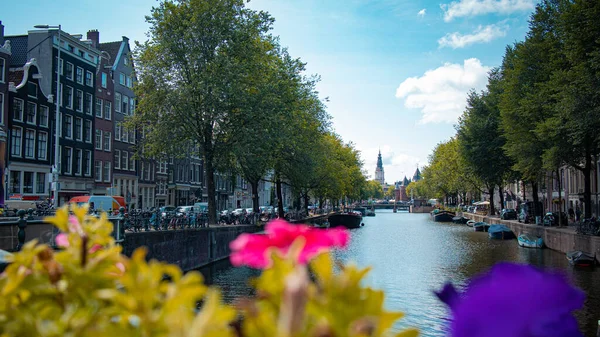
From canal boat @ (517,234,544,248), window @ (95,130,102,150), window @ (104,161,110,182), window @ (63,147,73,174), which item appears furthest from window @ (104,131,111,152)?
canal boat @ (517,234,544,248)

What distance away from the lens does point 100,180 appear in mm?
45188

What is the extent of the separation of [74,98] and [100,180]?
303 inches

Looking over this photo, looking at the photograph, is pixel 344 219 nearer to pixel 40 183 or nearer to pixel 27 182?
pixel 40 183

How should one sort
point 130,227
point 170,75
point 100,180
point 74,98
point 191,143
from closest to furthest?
point 130,227
point 170,75
point 191,143
point 74,98
point 100,180

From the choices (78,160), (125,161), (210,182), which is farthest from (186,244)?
(125,161)

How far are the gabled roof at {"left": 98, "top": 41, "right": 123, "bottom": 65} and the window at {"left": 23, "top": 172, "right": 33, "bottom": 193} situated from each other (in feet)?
55.3

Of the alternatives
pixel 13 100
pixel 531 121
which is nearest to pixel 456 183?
pixel 531 121

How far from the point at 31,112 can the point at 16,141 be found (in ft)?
8.17

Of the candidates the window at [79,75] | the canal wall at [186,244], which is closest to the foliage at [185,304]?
the canal wall at [186,244]

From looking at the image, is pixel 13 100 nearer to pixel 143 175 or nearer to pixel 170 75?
pixel 170 75

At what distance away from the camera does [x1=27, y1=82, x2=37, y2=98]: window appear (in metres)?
35.4

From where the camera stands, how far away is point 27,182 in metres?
35.8

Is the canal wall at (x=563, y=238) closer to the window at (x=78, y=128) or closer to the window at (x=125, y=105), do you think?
the window at (x=78, y=128)

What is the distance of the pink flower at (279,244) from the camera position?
56.8 inches
